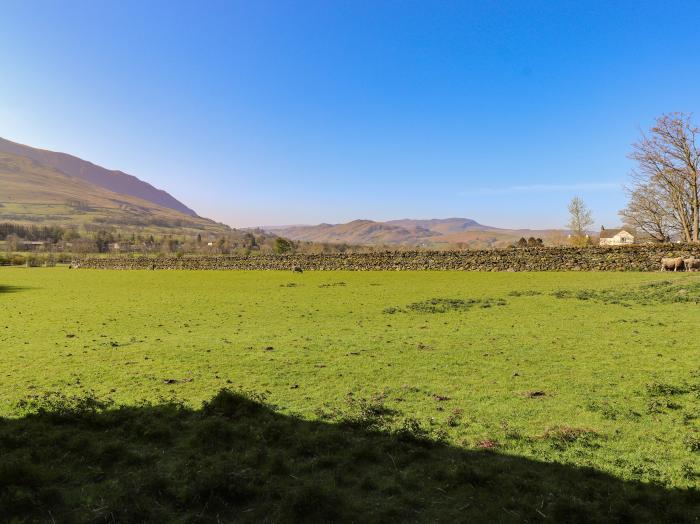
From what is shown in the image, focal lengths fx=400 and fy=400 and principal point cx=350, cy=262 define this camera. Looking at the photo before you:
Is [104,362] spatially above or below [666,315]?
below

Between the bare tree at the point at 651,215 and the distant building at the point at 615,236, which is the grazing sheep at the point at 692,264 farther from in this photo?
the distant building at the point at 615,236

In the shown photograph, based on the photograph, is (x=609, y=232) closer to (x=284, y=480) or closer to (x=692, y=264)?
(x=692, y=264)

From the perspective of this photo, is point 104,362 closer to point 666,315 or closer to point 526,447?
point 526,447

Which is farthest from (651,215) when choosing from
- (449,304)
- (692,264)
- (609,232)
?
(609,232)

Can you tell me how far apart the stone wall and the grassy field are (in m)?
23.3

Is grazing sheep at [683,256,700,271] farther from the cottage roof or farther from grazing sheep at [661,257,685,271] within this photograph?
the cottage roof

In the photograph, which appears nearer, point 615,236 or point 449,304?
point 449,304

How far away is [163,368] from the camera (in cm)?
915

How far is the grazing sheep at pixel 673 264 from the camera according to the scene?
3000 cm

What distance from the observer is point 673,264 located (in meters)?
30.2

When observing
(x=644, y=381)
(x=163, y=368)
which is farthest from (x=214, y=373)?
(x=644, y=381)

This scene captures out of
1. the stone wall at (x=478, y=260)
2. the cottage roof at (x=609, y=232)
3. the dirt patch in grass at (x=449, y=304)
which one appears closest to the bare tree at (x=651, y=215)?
the stone wall at (x=478, y=260)

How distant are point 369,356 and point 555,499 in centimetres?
626

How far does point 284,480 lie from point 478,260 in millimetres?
38671
